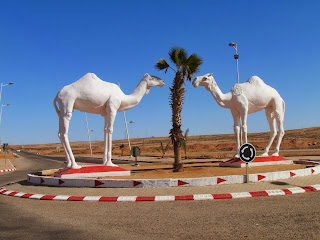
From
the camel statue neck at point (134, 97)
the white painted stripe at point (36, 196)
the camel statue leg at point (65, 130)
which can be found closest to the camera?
the white painted stripe at point (36, 196)

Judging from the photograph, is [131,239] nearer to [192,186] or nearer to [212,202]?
[212,202]

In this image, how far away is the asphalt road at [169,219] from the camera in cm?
556

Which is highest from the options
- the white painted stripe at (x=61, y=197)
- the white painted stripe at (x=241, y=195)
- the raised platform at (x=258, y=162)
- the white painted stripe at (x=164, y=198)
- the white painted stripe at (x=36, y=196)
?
the raised platform at (x=258, y=162)

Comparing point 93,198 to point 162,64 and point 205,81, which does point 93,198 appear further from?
point 205,81

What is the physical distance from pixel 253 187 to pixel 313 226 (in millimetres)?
4247

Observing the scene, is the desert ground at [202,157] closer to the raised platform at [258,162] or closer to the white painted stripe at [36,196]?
the raised platform at [258,162]

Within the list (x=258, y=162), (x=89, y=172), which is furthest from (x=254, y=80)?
(x=89, y=172)

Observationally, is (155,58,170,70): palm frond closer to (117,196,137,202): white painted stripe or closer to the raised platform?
the raised platform

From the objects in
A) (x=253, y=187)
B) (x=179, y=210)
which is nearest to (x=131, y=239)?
(x=179, y=210)

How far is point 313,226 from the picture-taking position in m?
5.68

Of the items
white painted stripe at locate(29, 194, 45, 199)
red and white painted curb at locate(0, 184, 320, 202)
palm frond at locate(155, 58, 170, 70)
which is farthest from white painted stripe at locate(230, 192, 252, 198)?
palm frond at locate(155, 58, 170, 70)

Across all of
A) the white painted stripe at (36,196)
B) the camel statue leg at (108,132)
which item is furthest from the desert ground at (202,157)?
the white painted stripe at (36,196)

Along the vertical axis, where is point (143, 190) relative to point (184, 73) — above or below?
below

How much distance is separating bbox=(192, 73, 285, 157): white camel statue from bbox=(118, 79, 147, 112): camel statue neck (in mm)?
2714
